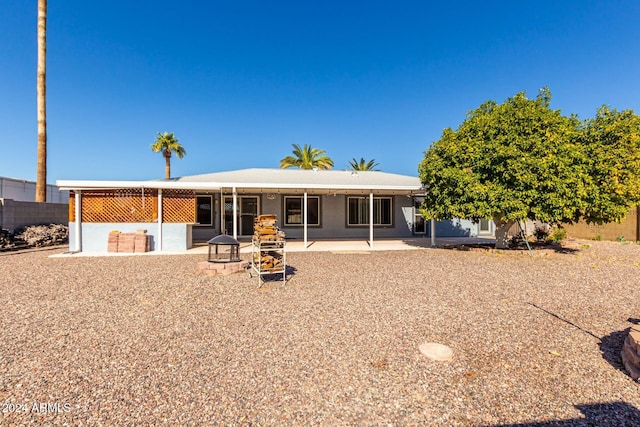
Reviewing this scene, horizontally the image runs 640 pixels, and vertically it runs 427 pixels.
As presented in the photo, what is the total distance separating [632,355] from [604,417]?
41.6 inches

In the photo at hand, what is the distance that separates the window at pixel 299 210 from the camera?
48.3 feet

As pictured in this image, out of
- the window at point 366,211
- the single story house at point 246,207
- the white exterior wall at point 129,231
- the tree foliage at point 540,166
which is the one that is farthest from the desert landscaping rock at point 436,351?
the window at point 366,211

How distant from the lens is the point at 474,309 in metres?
4.71

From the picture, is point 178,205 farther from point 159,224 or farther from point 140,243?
point 140,243

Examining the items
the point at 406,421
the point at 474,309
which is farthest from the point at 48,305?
the point at 474,309

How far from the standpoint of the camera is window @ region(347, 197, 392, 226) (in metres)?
15.2

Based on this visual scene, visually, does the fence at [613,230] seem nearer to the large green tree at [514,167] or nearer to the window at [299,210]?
the large green tree at [514,167]

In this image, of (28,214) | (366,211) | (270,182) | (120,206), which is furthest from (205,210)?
(366,211)

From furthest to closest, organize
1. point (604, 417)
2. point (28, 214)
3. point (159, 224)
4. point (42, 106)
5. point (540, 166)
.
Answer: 1. point (42, 106)
2. point (28, 214)
3. point (159, 224)
4. point (540, 166)
5. point (604, 417)

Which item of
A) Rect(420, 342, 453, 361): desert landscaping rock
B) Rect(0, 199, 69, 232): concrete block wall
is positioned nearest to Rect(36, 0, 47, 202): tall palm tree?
Rect(0, 199, 69, 232): concrete block wall

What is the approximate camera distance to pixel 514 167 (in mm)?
8656

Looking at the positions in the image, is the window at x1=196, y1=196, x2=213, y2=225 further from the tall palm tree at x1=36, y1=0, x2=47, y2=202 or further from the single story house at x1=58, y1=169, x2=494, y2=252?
the tall palm tree at x1=36, y1=0, x2=47, y2=202

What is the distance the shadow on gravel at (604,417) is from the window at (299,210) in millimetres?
12755

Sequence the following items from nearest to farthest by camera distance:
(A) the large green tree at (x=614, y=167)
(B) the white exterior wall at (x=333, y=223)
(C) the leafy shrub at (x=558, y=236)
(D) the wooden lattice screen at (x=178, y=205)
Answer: (A) the large green tree at (x=614, y=167)
(D) the wooden lattice screen at (x=178, y=205)
(C) the leafy shrub at (x=558, y=236)
(B) the white exterior wall at (x=333, y=223)
